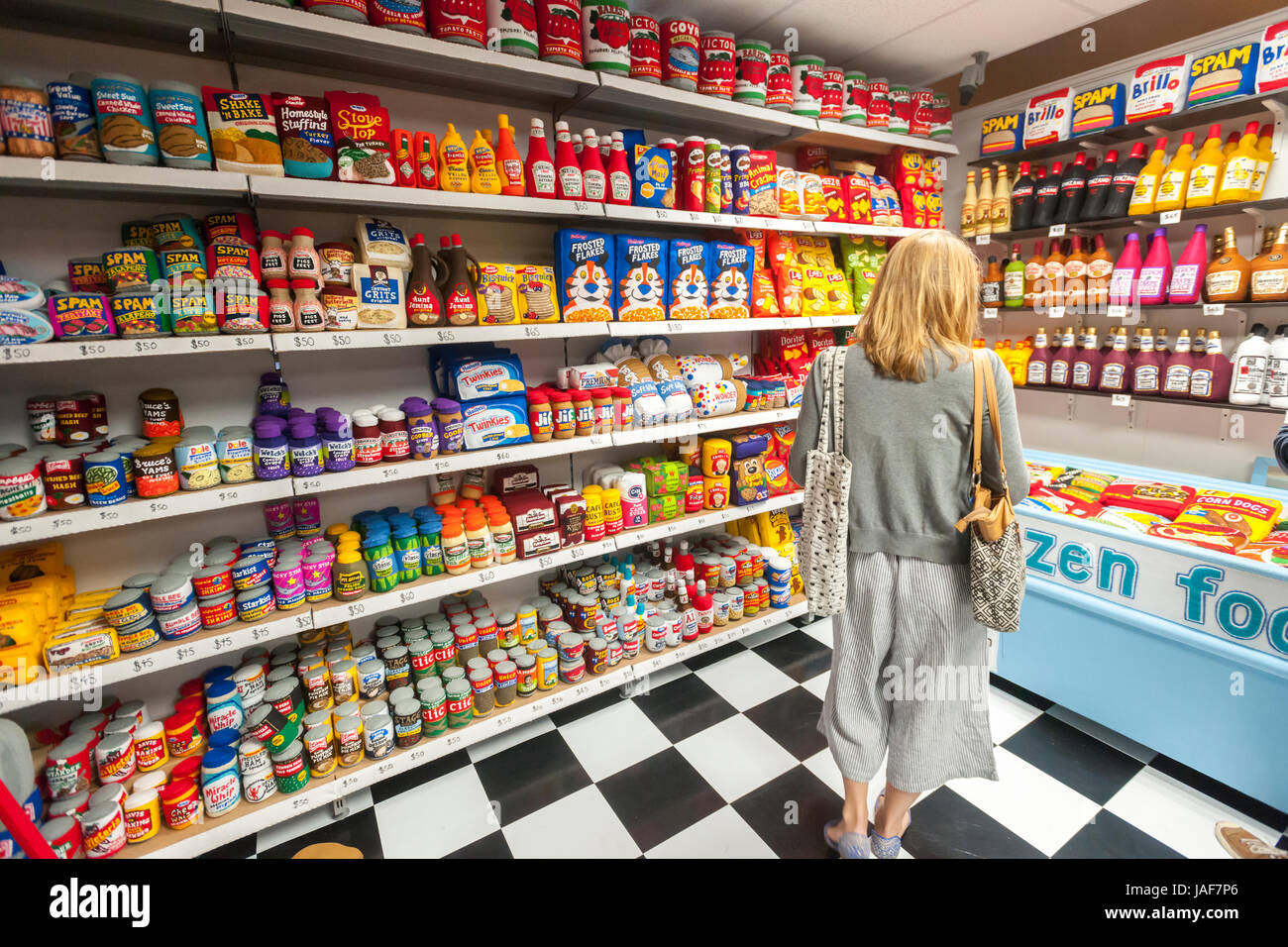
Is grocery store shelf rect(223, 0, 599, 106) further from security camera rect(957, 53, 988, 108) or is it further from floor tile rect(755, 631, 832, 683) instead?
floor tile rect(755, 631, 832, 683)

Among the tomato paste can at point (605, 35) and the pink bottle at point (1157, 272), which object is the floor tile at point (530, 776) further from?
the pink bottle at point (1157, 272)

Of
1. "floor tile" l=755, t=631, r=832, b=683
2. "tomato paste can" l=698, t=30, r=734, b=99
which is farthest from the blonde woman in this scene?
"tomato paste can" l=698, t=30, r=734, b=99

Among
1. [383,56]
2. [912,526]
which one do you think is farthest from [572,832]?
[383,56]

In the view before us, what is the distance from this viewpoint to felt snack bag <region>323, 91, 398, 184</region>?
5.87ft

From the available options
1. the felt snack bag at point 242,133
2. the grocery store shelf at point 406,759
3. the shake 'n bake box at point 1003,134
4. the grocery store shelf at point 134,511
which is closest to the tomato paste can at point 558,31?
the felt snack bag at point 242,133

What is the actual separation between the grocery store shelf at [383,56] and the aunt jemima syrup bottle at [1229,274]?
275cm

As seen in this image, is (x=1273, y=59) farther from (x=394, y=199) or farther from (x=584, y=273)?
(x=394, y=199)

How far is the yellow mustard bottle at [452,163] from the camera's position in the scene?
1.98m

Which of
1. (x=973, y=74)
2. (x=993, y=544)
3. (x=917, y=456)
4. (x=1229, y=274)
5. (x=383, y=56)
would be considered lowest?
(x=993, y=544)

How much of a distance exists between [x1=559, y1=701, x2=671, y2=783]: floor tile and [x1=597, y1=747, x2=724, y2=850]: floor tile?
0.17ft

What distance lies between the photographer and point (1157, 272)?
107 inches

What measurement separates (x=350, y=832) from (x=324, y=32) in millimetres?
2487

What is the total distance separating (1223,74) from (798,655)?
3104 millimetres
